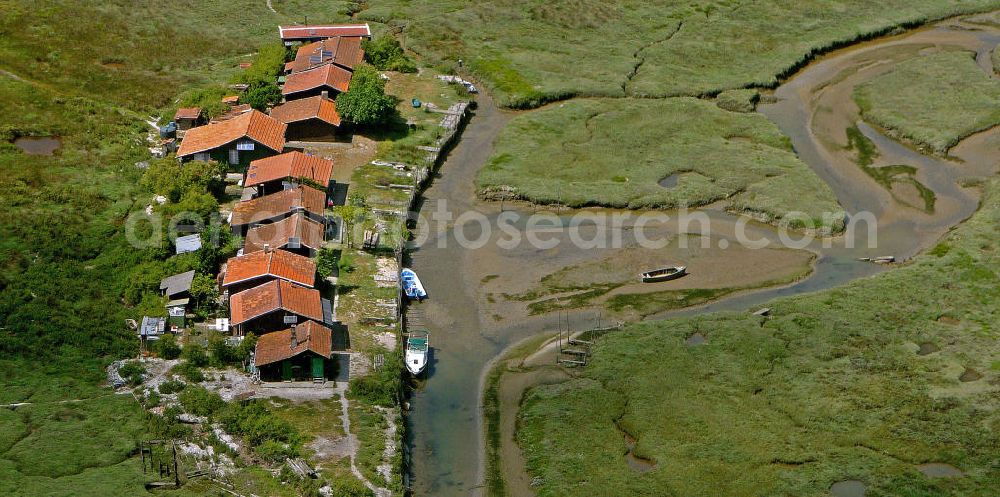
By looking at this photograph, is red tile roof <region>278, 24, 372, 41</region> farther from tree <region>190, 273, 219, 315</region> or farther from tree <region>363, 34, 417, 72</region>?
tree <region>190, 273, 219, 315</region>

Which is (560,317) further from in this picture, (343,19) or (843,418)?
(343,19)

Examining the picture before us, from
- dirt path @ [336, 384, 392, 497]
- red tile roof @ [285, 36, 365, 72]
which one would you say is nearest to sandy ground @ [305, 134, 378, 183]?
red tile roof @ [285, 36, 365, 72]

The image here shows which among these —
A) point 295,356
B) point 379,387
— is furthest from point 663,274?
point 295,356

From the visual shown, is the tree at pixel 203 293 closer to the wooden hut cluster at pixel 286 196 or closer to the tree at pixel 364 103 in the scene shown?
the wooden hut cluster at pixel 286 196

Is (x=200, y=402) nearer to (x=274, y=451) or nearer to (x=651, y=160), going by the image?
(x=274, y=451)

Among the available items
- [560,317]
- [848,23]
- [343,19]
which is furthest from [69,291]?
[848,23]
